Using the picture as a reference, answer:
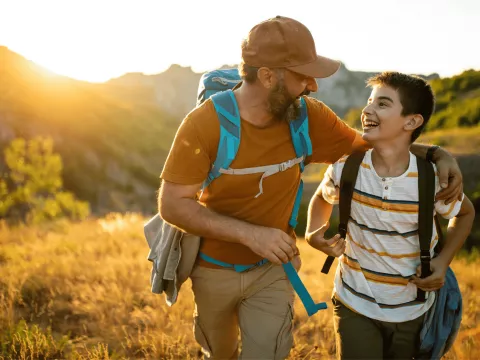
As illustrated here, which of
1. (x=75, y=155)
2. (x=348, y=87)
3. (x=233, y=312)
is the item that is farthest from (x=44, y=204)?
(x=348, y=87)

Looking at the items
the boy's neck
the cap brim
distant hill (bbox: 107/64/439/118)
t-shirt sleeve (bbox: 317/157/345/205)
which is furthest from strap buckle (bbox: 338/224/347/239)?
distant hill (bbox: 107/64/439/118)

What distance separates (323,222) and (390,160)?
57cm

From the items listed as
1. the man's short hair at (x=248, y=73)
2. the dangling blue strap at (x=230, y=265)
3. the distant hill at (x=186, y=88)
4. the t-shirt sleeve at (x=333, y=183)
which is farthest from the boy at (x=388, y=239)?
the distant hill at (x=186, y=88)

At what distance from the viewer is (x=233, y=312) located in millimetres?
2932

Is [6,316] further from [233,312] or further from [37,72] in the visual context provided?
[37,72]

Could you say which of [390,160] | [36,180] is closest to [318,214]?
[390,160]

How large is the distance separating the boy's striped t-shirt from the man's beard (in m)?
0.59

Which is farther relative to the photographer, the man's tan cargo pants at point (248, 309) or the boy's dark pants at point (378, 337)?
the man's tan cargo pants at point (248, 309)

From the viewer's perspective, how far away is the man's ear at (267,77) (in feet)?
8.18

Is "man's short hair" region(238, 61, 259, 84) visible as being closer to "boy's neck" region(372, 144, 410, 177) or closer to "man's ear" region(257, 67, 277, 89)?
"man's ear" region(257, 67, 277, 89)

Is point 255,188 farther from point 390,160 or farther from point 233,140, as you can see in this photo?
point 390,160

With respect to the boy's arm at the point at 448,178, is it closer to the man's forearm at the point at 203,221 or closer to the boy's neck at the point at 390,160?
the boy's neck at the point at 390,160

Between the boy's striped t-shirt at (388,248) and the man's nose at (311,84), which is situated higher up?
the man's nose at (311,84)

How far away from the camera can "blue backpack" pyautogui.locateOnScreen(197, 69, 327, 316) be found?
241 cm
